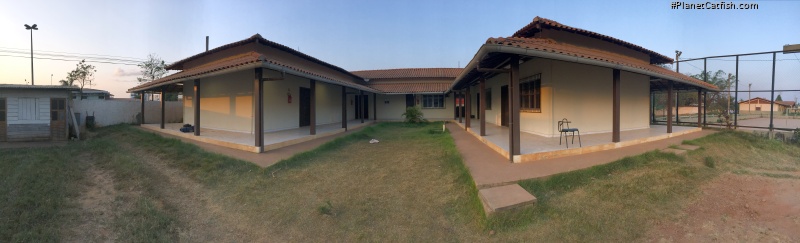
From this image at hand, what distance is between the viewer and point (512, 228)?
3309 millimetres

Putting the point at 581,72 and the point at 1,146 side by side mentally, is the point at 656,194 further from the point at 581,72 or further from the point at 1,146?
the point at 1,146

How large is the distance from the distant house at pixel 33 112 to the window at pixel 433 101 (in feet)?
48.8

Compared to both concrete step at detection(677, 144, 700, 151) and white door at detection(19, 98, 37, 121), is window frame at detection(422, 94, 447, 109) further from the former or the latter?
white door at detection(19, 98, 37, 121)

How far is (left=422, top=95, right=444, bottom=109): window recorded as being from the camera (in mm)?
19328

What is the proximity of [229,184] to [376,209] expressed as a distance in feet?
8.92

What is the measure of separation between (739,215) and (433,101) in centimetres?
1628

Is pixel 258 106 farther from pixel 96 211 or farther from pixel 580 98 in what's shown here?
pixel 580 98

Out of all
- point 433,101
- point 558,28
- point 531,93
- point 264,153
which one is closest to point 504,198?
point 264,153

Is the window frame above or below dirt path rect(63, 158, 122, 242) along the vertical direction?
above

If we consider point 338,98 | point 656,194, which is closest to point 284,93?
point 338,98

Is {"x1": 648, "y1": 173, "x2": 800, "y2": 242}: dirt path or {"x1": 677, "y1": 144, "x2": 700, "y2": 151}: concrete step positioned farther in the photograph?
{"x1": 677, "y1": 144, "x2": 700, "y2": 151}: concrete step

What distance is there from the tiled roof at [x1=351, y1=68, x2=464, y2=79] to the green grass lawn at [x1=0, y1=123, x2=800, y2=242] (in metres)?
14.5

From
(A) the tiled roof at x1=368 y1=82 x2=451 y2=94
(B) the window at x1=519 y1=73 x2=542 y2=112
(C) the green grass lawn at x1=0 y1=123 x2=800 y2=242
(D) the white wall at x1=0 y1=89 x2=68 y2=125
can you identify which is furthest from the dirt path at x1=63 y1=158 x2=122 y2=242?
(A) the tiled roof at x1=368 y1=82 x2=451 y2=94

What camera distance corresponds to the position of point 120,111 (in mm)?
15008
